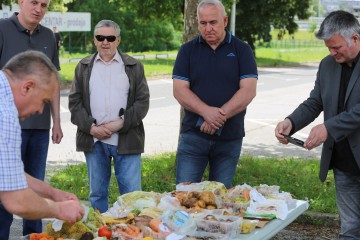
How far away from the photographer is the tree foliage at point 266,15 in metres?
38.7

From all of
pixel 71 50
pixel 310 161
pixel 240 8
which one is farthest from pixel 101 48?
pixel 71 50

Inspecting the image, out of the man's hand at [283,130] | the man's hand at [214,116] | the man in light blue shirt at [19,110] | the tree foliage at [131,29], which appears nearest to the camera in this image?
the man in light blue shirt at [19,110]

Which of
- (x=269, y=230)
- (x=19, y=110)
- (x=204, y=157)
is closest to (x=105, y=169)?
(x=204, y=157)

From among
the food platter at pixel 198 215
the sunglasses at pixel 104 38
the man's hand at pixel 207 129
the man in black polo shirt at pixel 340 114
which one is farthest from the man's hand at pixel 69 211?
the sunglasses at pixel 104 38

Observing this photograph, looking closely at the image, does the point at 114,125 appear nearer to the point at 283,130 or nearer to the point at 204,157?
the point at 204,157

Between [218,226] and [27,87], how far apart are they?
5.32ft

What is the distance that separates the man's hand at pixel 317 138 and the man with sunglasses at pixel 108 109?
5.18ft

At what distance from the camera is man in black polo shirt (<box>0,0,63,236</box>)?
582cm

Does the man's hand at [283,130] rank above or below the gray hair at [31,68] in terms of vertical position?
below

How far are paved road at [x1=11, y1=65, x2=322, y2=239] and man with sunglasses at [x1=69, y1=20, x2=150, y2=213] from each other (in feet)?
4.53

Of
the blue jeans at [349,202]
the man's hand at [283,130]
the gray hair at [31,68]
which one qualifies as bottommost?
the blue jeans at [349,202]

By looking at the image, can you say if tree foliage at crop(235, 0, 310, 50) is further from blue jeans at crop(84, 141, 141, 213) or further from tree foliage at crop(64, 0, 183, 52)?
blue jeans at crop(84, 141, 141, 213)

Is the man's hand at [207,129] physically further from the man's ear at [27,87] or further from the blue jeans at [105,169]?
the man's ear at [27,87]

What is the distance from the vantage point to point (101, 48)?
6039mm
